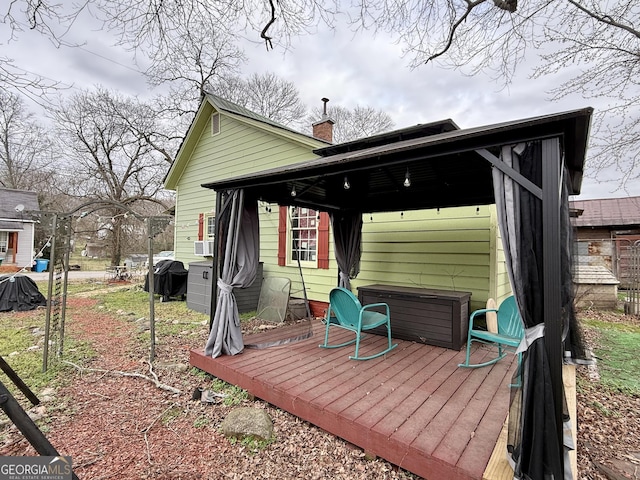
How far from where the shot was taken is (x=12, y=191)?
16016 millimetres

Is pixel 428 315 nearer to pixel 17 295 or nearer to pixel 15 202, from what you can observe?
pixel 17 295

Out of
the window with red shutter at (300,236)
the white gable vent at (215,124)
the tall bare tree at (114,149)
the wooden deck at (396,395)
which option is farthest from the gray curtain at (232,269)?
the tall bare tree at (114,149)

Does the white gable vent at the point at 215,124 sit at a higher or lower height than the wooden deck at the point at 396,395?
higher

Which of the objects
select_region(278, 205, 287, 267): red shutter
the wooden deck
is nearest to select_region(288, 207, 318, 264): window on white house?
select_region(278, 205, 287, 267): red shutter

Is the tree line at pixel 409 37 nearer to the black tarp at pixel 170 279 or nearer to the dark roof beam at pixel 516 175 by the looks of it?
the dark roof beam at pixel 516 175

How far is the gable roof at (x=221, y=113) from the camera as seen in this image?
6262mm

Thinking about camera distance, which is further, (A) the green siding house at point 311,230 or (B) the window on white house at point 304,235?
(B) the window on white house at point 304,235

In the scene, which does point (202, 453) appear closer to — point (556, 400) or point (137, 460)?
point (137, 460)

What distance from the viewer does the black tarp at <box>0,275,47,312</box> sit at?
6.97 m

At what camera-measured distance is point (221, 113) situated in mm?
7941

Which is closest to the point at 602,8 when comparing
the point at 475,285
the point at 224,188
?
the point at 475,285

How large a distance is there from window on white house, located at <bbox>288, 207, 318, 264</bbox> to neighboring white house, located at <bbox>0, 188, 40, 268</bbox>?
1598 centimetres

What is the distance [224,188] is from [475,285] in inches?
151

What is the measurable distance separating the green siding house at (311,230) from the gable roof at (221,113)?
26 mm
